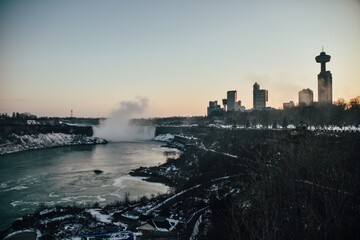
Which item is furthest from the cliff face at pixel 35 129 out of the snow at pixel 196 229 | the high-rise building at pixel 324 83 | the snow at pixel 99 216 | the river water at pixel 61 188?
the high-rise building at pixel 324 83

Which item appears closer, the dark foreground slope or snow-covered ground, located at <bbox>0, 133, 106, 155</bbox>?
the dark foreground slope

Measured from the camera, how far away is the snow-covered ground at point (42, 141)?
5022cm

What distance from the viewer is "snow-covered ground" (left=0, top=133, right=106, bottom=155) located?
5022cm

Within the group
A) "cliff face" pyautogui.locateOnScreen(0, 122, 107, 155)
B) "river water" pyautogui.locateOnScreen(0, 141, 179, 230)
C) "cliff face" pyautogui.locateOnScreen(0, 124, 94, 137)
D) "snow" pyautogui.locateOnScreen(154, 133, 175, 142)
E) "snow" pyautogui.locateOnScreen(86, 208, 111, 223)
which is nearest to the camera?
"snow" pyautogui.locateOnScreen(86, 208, 111, 223)

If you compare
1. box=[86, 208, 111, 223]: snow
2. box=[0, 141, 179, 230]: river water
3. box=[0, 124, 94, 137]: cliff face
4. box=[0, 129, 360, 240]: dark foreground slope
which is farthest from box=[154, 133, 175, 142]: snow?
box=[86, 208, 111, 223]: snow

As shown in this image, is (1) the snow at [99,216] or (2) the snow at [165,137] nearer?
(1) the snow at [99,216]

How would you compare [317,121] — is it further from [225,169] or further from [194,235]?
[194,235]

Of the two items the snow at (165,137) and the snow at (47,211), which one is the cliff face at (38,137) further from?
the snow at (47,211)

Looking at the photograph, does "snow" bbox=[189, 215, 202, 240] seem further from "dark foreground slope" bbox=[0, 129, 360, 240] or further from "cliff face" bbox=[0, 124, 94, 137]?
"cliff face" bbox=[0, 124, 94, 137]

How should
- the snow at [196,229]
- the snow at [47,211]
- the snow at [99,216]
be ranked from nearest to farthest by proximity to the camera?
the snow at [196,229] → the snow at [99,216] → the snow at [47,211]

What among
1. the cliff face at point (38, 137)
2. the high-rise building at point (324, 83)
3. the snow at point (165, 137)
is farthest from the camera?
the high-rise building at point (324, 83)

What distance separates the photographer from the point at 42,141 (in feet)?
195

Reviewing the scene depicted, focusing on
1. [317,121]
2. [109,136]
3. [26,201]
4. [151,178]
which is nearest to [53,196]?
[26,201]

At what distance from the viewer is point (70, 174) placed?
27.5 metres
